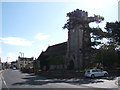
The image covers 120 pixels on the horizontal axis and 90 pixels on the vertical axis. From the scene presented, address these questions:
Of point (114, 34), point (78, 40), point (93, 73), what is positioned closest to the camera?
point (93, 73)

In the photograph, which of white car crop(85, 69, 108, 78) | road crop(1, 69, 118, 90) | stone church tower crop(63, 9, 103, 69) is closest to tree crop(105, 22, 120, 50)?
stone church tower crop(63, 9, 103, 69)

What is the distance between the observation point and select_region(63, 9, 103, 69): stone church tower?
4491 cm

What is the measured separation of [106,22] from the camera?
40.5 m

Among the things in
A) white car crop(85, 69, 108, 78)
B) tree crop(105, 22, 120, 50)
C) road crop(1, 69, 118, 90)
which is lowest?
road crop(1, 69, 118, 90)

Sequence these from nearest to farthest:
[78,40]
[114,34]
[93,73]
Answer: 1. [93,73]
2. [114,34]
3. [78,40]

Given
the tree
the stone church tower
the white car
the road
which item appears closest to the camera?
the road

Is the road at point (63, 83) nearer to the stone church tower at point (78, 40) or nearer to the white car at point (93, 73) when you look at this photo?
the white car at point (93, 73)

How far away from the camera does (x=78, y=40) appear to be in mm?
52812

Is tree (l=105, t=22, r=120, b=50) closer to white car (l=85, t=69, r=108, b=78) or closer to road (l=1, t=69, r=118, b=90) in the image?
white car (l=85, t=69, r=108, b=78)

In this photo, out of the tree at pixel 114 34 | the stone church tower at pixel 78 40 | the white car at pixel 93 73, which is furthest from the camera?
the stone church tower at pixel 78 40

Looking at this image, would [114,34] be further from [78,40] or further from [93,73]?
[78,40]

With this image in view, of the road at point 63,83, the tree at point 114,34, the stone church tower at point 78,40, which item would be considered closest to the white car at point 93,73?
the road at point 63,83

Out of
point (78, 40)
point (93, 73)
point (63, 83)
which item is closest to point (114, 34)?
point (93, 73)

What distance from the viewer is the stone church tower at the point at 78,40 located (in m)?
44.9
